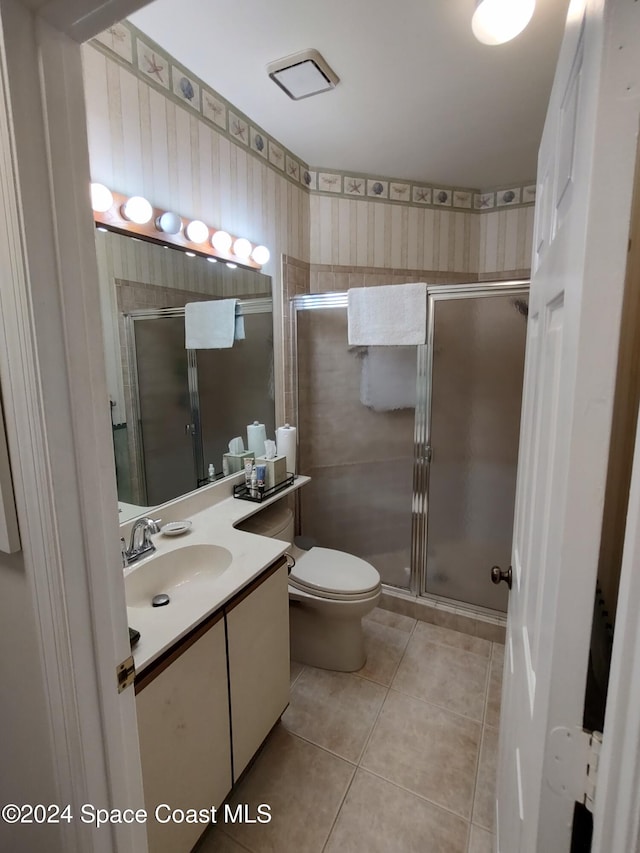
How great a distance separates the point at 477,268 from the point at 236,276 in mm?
1842

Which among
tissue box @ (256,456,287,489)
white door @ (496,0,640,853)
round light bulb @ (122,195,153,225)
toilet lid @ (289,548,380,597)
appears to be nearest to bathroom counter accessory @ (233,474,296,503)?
tissue box @ (256,456,287,489)

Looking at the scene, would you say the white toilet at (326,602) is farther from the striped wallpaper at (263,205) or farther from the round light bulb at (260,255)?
the round light bulb at (260,255)

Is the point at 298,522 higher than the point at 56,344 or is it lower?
lower

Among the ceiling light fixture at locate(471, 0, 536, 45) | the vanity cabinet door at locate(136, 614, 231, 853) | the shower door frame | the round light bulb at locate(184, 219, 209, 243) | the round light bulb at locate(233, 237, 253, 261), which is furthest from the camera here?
the round light bulb at locate(233, 237, 253, 261)

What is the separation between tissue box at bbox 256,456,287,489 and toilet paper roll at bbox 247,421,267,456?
0.07 meters

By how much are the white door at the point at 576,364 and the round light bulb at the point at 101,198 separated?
4.18 ft

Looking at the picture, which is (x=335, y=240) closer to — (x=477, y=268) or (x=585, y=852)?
(x=477, y=268)

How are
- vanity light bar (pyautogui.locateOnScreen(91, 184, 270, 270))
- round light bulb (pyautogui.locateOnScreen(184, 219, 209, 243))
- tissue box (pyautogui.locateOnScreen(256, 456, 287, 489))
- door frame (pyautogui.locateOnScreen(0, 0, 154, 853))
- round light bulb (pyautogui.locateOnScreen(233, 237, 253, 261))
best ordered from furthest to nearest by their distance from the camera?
1. tissue box (pyautogui.locateOnScreen(256, 456, 287, 489))
2. round light bulb (pyautogui.locateOnScreen(233, 237, 253, 261))
3. round light bulb (pyautogui.locateOnScreen(184, 219, 209, 243))
4. vanity light bar (pyautogui.locateOnScreen(91, 184, 270, 270))
5. door frame (pyautogui.locateOnScreen(0, 0, 154, 853))

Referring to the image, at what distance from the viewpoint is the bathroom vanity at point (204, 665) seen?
100cm

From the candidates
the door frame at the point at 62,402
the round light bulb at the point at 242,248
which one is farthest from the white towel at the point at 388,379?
the door frame at the point at 62,402

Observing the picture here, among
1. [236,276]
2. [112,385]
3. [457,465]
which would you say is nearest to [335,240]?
[236,276]

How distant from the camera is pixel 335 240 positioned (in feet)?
8.57

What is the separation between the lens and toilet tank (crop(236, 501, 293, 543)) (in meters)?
1.97

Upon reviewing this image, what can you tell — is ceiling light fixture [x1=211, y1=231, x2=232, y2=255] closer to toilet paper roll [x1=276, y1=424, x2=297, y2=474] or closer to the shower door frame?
the shower door frame
